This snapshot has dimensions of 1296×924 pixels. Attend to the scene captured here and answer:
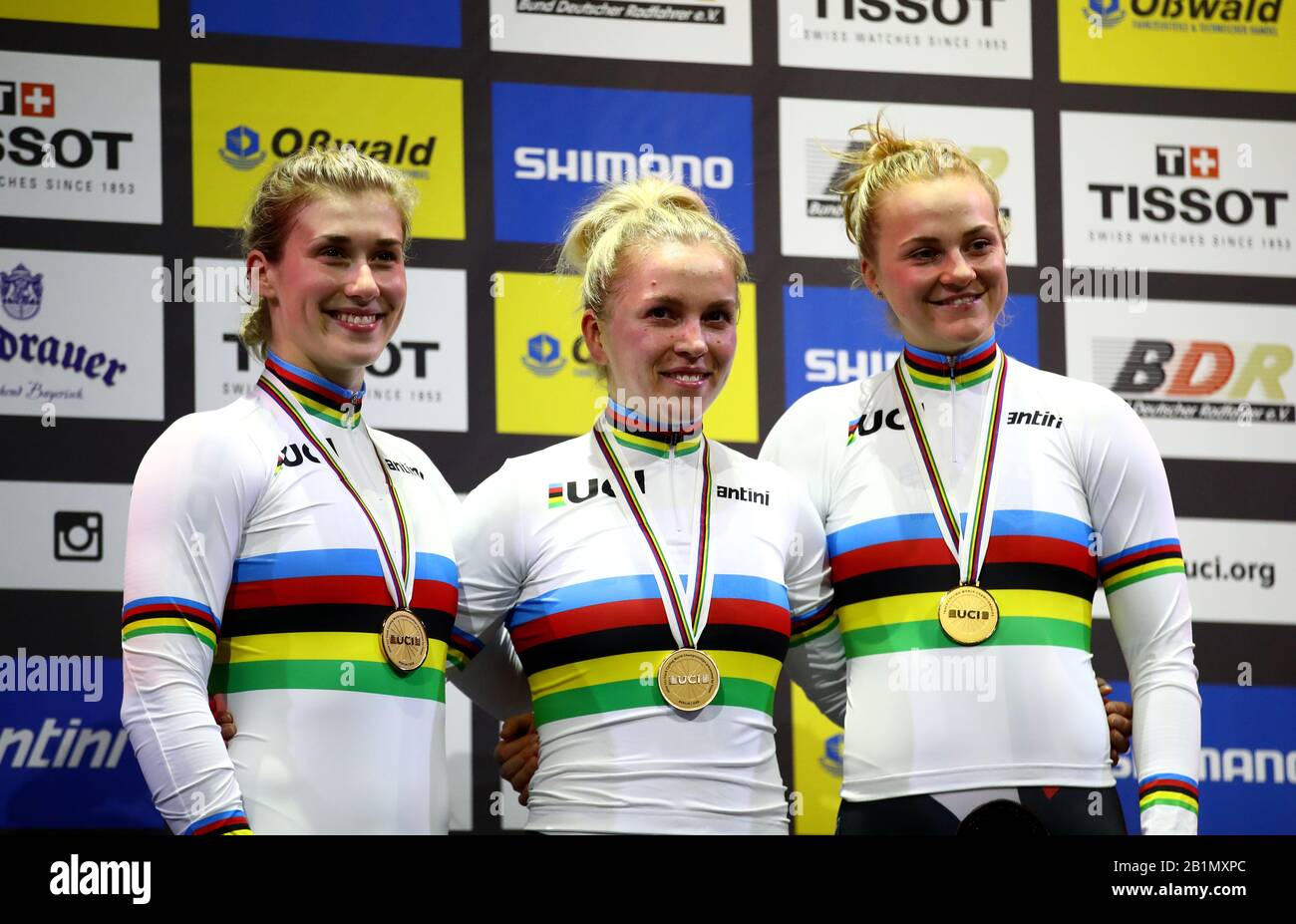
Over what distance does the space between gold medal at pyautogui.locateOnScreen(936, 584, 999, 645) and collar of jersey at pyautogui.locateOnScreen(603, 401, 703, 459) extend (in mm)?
488

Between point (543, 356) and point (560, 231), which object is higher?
point (560, 231)

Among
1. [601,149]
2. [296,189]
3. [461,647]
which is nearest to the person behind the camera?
[296,189]

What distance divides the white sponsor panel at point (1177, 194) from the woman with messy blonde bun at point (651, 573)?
153 centimetres

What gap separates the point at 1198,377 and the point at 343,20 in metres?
2.20

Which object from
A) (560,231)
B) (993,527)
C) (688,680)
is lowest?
(688,680)

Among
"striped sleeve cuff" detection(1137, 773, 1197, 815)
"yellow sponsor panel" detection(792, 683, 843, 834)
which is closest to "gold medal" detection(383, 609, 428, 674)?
"striped sleeve cuff" detection(1137, 773, 1197, 815)

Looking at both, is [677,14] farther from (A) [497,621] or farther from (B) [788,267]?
(A) [497,621]

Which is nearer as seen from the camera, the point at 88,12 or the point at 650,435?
the point at 650,435

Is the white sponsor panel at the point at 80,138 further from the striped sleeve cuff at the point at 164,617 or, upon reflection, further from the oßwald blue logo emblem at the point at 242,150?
the striped sleeve cuff at the point at 164,617

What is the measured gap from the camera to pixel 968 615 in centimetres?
255

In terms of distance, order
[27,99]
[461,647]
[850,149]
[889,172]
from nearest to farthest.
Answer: [461,647]
[889,172]
[27,99]
[850,149]

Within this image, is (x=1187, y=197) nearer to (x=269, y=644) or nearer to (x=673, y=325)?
(x=673, y=325)

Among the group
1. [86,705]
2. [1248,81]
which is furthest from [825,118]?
[86,705]

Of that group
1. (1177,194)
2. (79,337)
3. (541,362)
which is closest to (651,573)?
(541,362)
